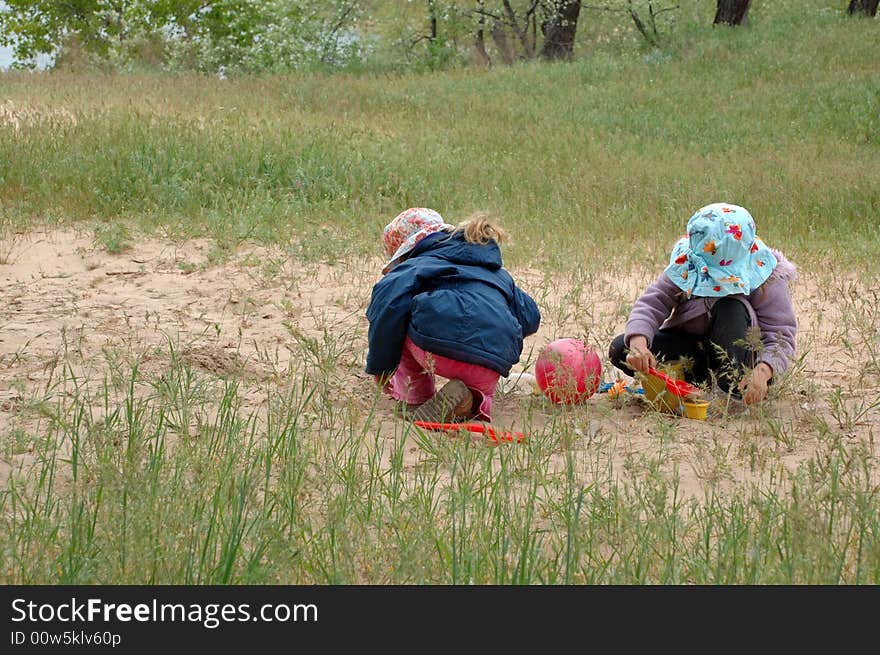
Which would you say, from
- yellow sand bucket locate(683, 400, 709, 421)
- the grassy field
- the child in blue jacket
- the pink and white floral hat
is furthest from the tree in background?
yellow sand bucket locate(683, 400, 709, 421)

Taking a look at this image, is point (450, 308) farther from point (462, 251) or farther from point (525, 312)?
point (525, 312)

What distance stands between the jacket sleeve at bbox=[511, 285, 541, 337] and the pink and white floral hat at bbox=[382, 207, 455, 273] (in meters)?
0.47

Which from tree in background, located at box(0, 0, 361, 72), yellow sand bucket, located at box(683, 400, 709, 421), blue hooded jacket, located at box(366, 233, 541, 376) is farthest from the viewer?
tree in background, located at box(0, 0, 361, 72)

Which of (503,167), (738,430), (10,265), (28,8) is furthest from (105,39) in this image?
(738,430)

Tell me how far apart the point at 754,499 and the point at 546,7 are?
26292 millimetres

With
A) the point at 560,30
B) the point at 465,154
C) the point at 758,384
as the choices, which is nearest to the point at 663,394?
the point at 758,384

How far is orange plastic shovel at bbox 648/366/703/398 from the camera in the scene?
4.86 metres

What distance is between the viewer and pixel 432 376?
480 cm

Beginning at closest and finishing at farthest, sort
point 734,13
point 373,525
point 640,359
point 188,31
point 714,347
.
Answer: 1. point 373,525
2. point 640,359
3. point 714,347
4. point 734,13
5. point 188,31

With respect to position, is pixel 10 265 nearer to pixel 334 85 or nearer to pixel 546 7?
pixel 334 85

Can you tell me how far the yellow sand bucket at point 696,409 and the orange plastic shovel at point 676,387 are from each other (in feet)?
0.19

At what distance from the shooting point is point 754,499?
3.25 meters

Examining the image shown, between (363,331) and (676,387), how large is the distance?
7.09ft

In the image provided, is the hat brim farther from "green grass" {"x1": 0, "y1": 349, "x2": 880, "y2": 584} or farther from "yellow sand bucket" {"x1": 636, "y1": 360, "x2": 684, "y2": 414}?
"green grass" {"x1": 0, "y1": 349, "x2": 880, "y2": 584}
